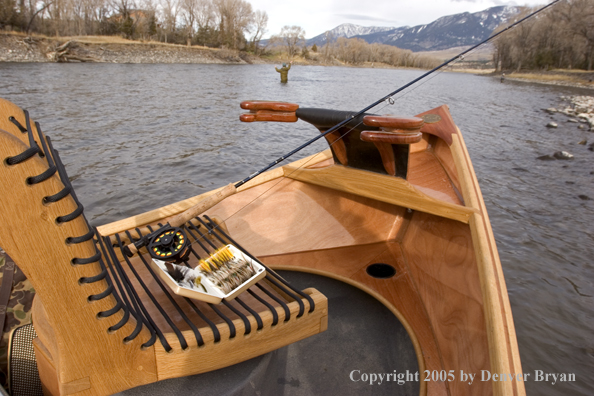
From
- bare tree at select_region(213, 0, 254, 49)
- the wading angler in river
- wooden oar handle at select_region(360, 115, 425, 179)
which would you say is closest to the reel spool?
the wading angler in river

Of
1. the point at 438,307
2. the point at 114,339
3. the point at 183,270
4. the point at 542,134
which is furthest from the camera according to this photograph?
the point at 542,134

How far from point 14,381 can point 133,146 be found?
9.59 meters

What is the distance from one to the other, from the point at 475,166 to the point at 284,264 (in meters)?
8.82

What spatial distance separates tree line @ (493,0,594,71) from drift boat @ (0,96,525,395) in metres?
56.5

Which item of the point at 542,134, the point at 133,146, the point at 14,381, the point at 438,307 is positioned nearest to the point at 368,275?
the point at 438,307

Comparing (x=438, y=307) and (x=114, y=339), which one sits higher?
(x=114, y=339)

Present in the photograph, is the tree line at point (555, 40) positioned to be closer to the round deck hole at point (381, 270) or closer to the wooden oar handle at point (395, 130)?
the round deck hole at point (381, 270)

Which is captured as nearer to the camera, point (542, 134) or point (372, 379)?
point (372, 379)

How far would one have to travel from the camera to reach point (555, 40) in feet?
172

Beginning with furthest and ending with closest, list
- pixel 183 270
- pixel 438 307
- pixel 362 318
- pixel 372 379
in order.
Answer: pixel 362 318 < pixel 438 307 < pixel 372 379 < pixel 183 270

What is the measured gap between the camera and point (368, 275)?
293cm

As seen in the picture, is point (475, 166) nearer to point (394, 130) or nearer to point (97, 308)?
point (394, 130)

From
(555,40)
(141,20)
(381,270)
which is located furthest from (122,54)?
(555,40)

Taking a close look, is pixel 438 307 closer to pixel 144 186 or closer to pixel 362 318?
pixel 362 318
